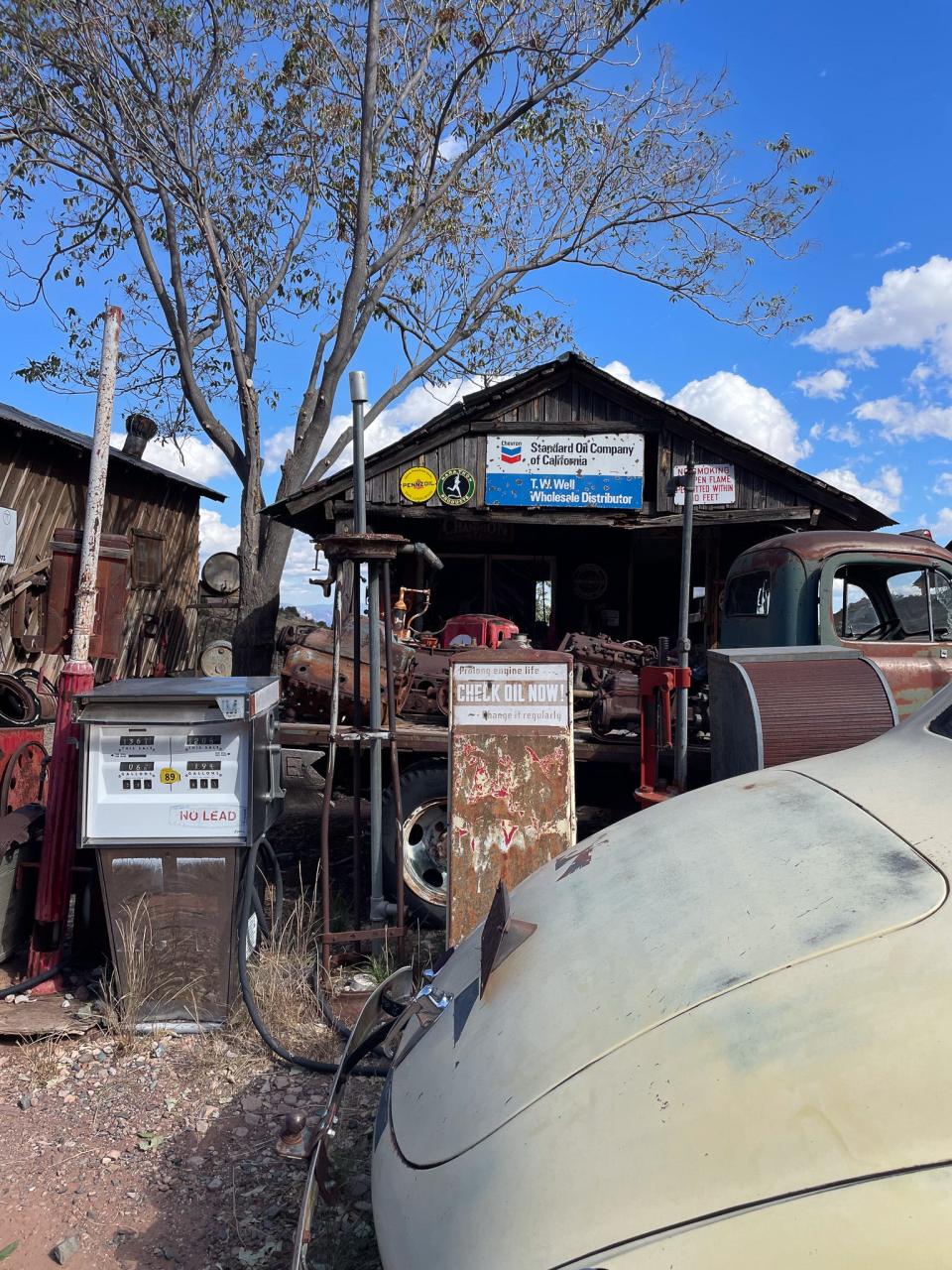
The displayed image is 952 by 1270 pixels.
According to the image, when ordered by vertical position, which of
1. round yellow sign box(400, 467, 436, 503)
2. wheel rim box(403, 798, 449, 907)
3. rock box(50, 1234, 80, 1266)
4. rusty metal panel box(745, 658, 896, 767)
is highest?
round yellow sign box(400, 467, 436, 503)

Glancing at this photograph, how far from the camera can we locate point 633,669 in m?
7.30

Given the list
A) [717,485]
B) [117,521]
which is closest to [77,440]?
[117,521]

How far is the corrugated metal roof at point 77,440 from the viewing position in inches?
445

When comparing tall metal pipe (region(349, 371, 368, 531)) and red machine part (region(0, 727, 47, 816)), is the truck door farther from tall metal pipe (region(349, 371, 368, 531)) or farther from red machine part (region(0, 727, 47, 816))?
red machine part (region(0, 727, 47, 816))

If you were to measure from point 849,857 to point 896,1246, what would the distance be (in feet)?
2.10

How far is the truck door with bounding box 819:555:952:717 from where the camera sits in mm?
5520

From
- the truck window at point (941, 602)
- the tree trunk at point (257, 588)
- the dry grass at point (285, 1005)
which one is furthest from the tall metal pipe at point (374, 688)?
the tree trunk at point (257, 588)

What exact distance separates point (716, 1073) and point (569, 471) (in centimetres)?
1049

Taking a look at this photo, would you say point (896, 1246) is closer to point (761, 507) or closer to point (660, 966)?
point (660, 966)

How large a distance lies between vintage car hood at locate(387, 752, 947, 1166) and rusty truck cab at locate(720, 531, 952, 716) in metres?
3.70

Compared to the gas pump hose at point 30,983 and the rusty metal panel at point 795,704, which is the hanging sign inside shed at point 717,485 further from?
the gas pump hose at point 30,983

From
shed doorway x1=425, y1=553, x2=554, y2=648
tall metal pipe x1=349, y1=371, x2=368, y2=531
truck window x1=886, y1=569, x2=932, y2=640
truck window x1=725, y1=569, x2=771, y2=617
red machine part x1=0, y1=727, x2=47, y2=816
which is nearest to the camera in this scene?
tall metal pipe x1=349, y1=371, x2=368, y2=531

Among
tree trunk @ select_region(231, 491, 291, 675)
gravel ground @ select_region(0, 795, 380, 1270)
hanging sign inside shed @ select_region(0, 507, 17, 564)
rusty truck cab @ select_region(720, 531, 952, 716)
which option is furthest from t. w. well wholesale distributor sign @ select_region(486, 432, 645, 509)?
gravel ground @ select_region(0, 795, 380, 1270)

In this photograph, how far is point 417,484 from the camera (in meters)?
11.5
